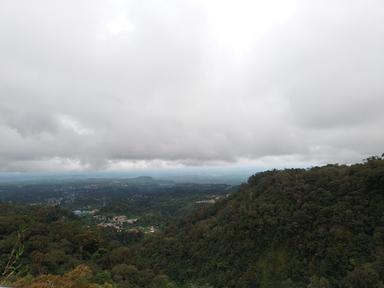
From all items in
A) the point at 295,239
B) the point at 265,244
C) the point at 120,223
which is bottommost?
the point at 120,223

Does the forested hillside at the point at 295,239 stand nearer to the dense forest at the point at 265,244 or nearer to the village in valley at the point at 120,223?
the dense forest at the point at 265,244

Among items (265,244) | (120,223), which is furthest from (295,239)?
(120,223)

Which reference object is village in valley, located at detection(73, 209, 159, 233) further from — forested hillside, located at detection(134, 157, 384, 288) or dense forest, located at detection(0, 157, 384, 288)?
forested hillside, located at detection(134, 157, 384, 288)

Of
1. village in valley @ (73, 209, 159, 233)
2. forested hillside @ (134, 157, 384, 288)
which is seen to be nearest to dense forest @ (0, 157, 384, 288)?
forested hillside @ (134, 157, 384, 288)

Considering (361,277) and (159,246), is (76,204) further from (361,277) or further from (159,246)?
(361,277)

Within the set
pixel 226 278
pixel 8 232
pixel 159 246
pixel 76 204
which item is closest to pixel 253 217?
pixel 226 278

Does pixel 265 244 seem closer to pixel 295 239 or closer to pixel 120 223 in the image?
pixel 295 239
